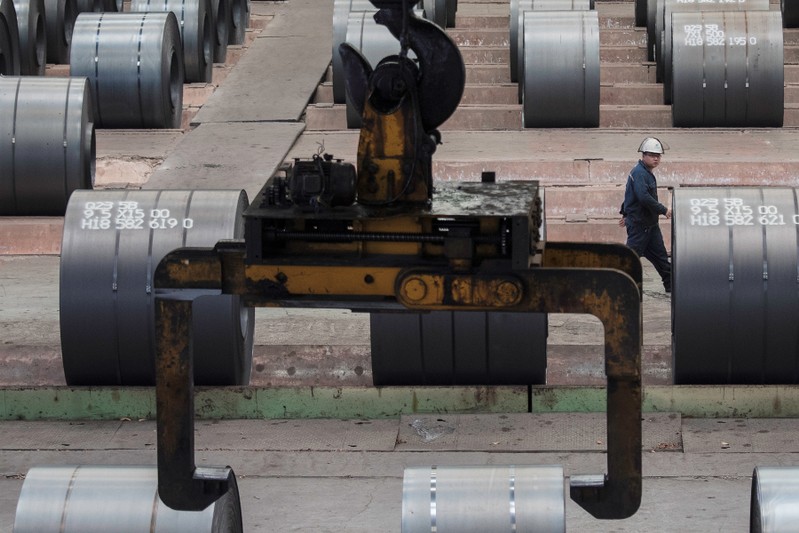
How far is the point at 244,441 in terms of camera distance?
1068 centimetres

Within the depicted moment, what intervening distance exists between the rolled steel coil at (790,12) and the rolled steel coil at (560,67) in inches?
170

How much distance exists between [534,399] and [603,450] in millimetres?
750

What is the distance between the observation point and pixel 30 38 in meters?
20.0

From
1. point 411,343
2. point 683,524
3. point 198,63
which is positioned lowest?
point 683,524

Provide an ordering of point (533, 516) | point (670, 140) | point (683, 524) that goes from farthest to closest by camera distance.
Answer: point (670, 140) → point (683, 524) → point (533, 516)

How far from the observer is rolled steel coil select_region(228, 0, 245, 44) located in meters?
22.4

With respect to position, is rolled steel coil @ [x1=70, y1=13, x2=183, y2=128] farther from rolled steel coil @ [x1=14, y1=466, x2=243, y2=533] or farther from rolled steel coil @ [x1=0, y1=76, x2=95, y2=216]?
rolled steel coil @ [x1=14, y1=466, x2=243, y2=533]

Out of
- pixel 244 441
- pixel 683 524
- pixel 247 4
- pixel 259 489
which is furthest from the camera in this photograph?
pixel 247 4

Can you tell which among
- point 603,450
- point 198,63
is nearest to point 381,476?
point 603,450

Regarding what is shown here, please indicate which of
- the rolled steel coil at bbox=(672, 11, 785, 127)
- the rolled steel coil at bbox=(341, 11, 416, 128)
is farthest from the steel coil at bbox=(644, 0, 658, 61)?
the rolled steel coil at bbox=(341, 11, 416, 128)

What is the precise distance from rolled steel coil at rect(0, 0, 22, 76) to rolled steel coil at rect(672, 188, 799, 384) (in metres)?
10.1

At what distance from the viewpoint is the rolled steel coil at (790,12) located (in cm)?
2104

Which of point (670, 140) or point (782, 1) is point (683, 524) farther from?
point (782, 1)

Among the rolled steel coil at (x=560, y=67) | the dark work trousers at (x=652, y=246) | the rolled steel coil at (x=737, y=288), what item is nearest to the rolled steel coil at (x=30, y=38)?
the rolled steel coil at (x=560, y=67)
